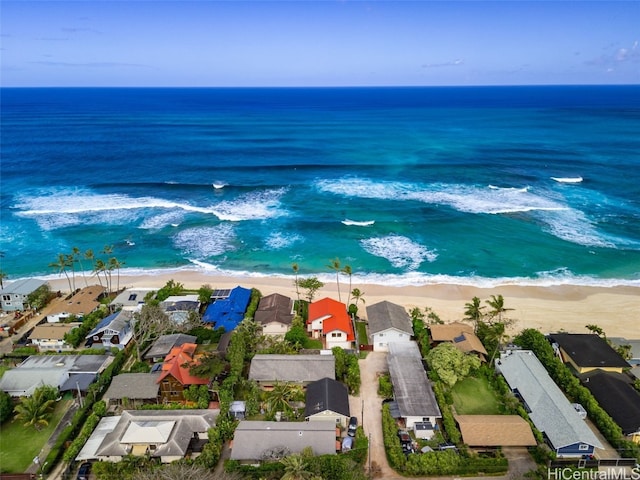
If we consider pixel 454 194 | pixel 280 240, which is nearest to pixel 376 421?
pixel 280 240

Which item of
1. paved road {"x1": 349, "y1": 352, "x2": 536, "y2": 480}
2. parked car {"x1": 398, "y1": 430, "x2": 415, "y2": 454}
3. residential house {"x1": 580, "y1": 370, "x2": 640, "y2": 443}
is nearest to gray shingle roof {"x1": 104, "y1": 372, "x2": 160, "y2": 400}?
paved road {"x1": 349, "y1": 352, "x2": 536, "y2": 480}

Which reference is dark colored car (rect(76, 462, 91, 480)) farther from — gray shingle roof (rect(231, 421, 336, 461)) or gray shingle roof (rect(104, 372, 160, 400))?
gray shingle roof (rect(231, 421, 336, 461))

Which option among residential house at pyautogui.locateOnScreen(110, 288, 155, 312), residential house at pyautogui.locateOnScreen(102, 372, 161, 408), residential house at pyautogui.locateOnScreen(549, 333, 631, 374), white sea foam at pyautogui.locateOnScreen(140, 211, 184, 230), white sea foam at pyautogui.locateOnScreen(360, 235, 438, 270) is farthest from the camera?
white sea foam at pyautogui.locateOnScreen(140, 211, 184, 230)

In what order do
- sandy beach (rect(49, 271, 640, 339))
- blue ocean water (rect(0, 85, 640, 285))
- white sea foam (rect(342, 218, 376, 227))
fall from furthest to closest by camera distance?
white sea foam (rect(342, 218, 376, 227))
blue ocean water (rect(0, 85, 640, 285))
sandy beach (rect(49, 271, 640, 339))

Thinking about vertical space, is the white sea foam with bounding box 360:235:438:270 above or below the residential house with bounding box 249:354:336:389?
below

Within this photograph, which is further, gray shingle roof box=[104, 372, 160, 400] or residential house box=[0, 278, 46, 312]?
residential house box=[0, 278, 46, 312]

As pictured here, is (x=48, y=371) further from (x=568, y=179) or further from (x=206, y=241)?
(x=568, y=179)

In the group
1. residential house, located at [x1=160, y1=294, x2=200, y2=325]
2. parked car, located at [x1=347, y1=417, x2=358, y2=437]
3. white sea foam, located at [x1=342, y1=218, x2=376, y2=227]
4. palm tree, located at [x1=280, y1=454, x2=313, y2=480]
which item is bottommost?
parked car, located at [x1=347, y1=417, x2=358, y2=437]
